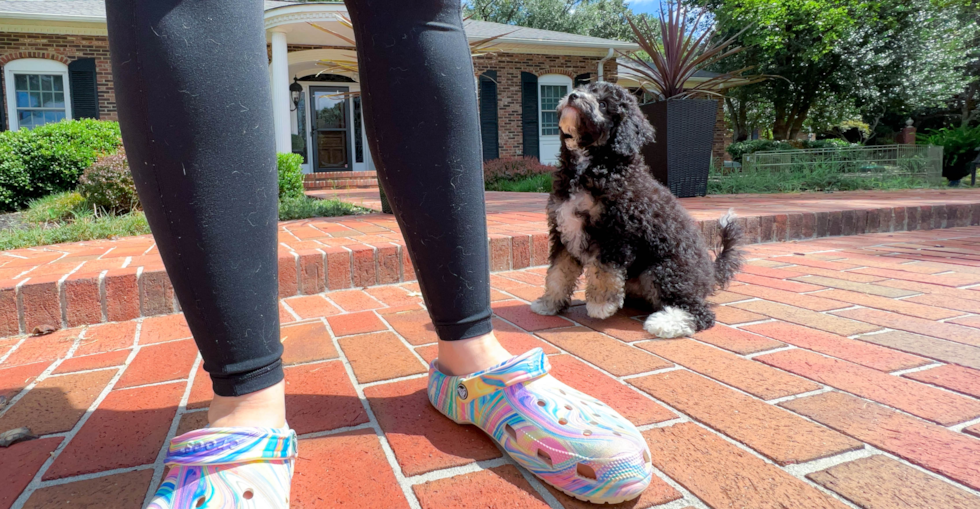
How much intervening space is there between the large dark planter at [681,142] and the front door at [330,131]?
11.9 metres

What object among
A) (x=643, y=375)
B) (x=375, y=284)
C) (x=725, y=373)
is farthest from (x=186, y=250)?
(x=375, y=284)

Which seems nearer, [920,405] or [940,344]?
[920,405]

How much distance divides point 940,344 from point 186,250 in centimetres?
212

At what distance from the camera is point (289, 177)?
6949 millimetres

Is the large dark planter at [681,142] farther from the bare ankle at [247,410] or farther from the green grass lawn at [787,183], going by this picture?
the bare ankle at [247,410]

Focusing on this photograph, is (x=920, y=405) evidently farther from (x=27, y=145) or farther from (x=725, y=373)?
(x=27, y=145)

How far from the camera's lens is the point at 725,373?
5.15 feet

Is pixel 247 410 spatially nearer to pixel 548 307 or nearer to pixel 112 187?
pixel 548 307

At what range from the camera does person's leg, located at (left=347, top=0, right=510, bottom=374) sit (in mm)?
1072

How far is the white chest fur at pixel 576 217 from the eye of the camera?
6.93 feet

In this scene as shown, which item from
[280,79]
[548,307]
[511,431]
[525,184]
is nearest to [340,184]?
[280,79]

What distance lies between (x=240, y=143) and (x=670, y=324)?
155 cm

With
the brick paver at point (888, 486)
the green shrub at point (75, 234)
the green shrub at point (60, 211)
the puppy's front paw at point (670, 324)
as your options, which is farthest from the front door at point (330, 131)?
the brick paver at point (888, 486)

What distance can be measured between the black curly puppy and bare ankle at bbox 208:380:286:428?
141cm
